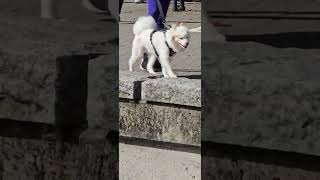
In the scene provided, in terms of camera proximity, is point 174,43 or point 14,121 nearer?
point 14,121

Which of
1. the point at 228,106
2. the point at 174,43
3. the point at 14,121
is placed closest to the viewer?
the point at 228,106

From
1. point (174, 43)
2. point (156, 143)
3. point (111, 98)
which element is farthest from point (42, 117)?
point (174, 43)

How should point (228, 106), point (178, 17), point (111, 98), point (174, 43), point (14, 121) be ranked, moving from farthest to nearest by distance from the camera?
point (178, 17) → point (174, 43) → point (14, 121) → point (111, 98) → point (228, 106)

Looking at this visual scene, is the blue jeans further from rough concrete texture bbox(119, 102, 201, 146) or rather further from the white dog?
rough concrete texture bbox(119, 102, 201, 146)

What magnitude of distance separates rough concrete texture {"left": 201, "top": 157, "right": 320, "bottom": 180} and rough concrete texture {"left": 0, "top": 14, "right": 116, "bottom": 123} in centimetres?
49

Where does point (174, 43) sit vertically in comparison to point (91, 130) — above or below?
above

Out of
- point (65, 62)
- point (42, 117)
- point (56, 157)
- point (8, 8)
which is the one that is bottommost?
point (56, 157)

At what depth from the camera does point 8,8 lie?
212cm

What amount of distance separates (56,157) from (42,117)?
15cm

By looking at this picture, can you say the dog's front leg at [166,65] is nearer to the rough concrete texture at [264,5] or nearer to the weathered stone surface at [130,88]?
the weathered stone surface at [130,88]

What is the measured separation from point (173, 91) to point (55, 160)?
0.46 meters

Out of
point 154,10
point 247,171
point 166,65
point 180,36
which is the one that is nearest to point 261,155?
point 247,171

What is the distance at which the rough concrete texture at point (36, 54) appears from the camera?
204cm

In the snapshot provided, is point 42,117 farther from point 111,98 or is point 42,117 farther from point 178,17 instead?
point 178,17
